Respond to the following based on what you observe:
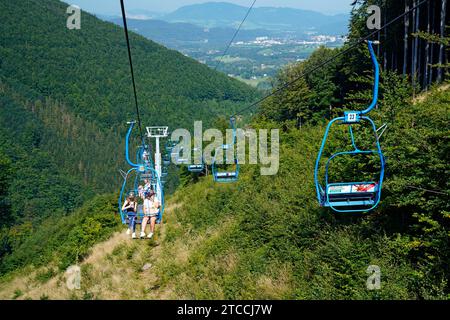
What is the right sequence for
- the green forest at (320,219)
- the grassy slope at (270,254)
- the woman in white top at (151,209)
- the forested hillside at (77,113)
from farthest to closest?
the forested hillside at (77,113)
the woman in white top at (151,209)
the grassy slope at (270,254)
the green forest at (320,219)

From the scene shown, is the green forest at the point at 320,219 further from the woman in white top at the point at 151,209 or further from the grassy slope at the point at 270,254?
the woman in white top at the point at 151,209

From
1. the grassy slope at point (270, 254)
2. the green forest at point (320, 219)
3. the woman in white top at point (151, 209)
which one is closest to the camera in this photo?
the green forest at point (320, 219)

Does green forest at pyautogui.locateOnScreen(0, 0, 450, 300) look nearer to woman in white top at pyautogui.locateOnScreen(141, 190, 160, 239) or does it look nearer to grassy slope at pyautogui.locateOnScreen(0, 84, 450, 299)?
grassy slope at pyautogui.locateOnScreen(0, 84, 450, 299)

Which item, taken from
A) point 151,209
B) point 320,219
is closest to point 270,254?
point 320,219

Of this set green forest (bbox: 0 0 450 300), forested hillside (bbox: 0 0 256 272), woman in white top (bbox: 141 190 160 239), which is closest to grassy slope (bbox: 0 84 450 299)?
green forest (bbox: 0 0 450 300)

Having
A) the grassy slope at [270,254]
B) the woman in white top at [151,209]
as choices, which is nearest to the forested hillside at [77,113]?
the grassy slope at [270,254]
